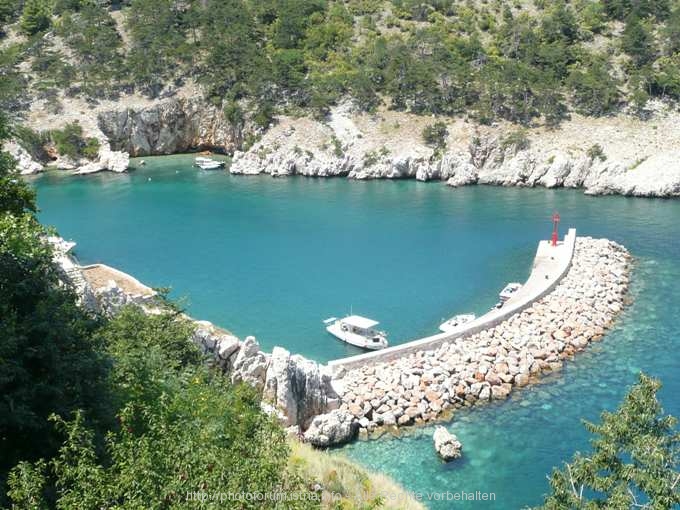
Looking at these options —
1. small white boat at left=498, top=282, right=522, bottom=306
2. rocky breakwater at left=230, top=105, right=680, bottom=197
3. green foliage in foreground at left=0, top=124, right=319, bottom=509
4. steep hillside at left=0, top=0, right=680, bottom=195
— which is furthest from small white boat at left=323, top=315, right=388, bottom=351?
steep hillside at left=0, top=0, right=680, bottom=195

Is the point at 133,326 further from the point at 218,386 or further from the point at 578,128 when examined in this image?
the point at 578,128

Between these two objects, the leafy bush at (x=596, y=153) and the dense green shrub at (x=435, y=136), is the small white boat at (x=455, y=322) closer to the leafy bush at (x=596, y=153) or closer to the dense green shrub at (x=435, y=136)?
the leafy bush at (x=596, y=153)

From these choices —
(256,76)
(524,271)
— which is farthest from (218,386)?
(256,76)

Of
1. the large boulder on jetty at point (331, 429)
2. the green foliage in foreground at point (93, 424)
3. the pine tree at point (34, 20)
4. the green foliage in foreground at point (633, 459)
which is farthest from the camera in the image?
the pine tree at point (34, 20)

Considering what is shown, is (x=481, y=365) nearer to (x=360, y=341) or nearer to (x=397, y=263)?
(x=360, y=341)

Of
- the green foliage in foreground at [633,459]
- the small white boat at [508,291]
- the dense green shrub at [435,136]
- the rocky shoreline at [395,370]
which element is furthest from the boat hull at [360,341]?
the dense green shrub at [435,136]

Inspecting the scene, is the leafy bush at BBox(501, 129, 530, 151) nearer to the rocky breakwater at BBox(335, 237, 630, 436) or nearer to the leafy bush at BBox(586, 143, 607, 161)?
the leafy bush at BBox(586, 143, 607, 161)
